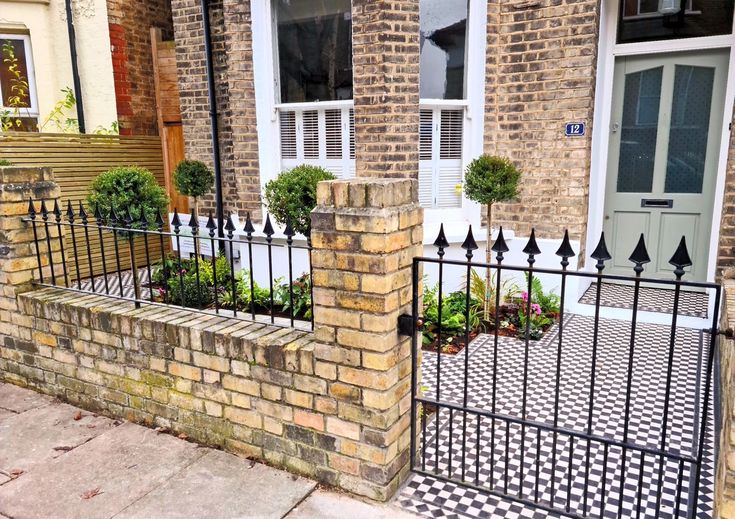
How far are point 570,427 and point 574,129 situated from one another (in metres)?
3.35

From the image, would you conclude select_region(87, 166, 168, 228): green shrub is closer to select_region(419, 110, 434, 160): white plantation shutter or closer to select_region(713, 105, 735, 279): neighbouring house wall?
select_region(419, 110, 434, 160): white plantation shutter

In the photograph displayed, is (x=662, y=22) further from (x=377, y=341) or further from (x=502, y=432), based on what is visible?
(x=377, y=341)

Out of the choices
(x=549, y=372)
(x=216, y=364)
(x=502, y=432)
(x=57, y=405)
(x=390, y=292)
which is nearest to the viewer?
(x=390, y=292)

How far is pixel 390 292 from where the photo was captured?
102 inches

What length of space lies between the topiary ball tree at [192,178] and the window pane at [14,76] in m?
3.93

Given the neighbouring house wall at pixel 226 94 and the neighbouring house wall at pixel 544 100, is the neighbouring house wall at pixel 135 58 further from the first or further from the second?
the neighbouring house wall at pixel 544 100

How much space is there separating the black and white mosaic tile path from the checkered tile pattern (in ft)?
1.05

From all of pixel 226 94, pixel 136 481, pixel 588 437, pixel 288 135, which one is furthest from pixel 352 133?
pixel 588 437

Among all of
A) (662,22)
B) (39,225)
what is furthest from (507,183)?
(39,225)

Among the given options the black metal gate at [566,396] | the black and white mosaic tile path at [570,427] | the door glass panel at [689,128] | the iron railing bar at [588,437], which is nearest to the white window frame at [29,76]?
the black metal gate at [566,396]

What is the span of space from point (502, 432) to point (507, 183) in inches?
98.9

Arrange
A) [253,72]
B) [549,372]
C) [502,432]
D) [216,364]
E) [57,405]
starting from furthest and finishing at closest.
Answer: [253,72] → [549,372] → [57,405] → [502,432] → [216,364]

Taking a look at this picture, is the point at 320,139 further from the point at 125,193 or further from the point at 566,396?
the point at 566,396

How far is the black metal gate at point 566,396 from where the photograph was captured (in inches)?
95.4
